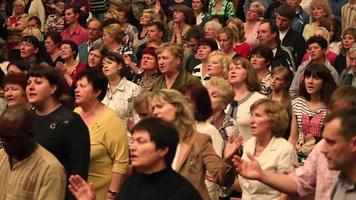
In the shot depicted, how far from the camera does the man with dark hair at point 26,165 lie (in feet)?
19.6

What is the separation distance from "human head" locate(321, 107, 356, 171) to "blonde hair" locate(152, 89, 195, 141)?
140 centimetres

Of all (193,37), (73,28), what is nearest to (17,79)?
(193,37)

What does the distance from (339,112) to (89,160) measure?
84.6 inches

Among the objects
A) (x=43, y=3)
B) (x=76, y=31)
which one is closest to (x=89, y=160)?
(x=76, y=31)

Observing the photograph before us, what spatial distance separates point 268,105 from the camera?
23.6ft

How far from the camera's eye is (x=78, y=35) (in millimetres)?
14117

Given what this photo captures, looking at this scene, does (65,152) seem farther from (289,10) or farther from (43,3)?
(43,3)

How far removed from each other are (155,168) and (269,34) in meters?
6.78

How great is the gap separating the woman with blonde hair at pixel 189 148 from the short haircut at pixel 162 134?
108 centimetres

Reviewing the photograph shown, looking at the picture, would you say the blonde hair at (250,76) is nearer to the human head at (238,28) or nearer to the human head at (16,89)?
the human head at (16,89)

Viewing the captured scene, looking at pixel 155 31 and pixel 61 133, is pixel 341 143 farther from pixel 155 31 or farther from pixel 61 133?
pixel 155 31

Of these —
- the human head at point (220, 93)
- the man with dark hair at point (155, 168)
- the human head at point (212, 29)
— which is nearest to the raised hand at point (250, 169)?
the man with dark hair at point (155, 168)

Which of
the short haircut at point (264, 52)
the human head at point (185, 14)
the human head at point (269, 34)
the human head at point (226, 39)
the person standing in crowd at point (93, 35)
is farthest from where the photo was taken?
the human head at point (185, 14)

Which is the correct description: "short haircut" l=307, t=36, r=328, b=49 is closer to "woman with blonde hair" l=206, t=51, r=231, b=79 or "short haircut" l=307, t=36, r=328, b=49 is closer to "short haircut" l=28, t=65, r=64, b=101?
"woman with blonde hair" l=206, t=51, r=231, b=79
